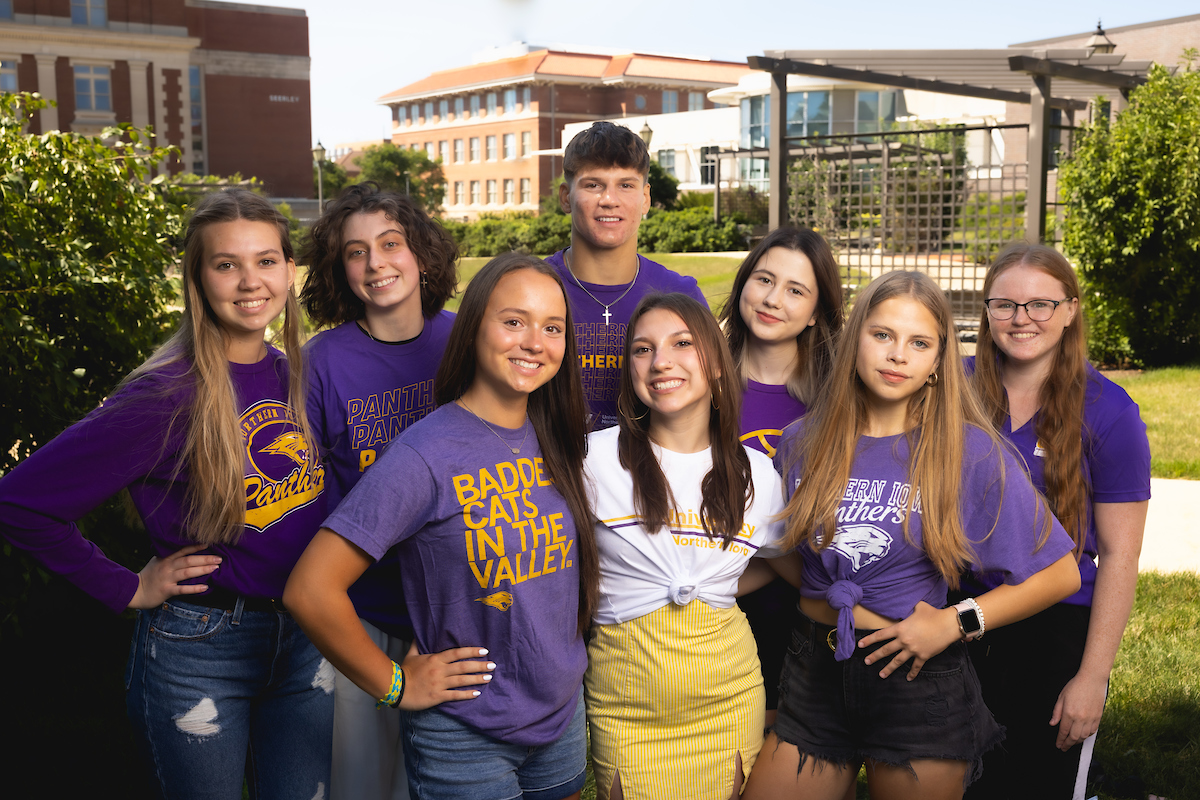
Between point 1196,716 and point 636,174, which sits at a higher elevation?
point 636,174

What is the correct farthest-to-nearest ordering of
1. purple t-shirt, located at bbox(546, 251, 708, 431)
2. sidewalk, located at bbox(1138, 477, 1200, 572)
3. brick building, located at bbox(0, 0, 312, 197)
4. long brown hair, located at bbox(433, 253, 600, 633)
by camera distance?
brick building, located at bbox(0, 0, 312, 197)
sidewalk, located at bbox(1138, 477, 1200, 572)
purple t-shirt, located at bbox(546, 251, 708, 431)
long brown hair, located at bbox(433, 253, 600, 633)

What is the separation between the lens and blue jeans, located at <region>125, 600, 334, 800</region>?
2.16 metres

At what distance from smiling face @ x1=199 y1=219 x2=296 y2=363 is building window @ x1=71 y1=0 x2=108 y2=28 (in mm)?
50713

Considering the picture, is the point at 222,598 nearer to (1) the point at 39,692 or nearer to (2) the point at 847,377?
(2) the point at 847,377

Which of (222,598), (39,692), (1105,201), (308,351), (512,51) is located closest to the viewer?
(222,598)

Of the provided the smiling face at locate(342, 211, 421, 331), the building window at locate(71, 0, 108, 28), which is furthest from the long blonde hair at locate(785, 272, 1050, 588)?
the building window at locate(71, 0, 108, 28)

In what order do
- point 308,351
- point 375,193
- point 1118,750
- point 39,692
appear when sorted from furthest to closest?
point 39,692 < point 1118,750 < point 375,193 < point 308,351

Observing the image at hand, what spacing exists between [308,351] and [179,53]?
50.5 m

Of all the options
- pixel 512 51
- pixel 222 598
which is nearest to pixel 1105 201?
pixel 222 598

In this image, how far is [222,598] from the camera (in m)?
2.24

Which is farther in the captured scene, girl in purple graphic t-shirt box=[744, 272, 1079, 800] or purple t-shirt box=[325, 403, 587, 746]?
girl in purple graphic t-shirt box=[744, 272, 1079, 800]

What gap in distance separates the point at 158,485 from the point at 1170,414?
28.5 ft

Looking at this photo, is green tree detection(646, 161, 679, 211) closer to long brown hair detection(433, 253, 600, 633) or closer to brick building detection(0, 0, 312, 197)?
brick building detection(0, 0, 312, 197)

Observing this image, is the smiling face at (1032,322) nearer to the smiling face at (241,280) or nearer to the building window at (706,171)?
the smiling face at (241,280)
